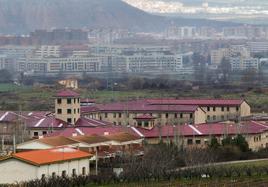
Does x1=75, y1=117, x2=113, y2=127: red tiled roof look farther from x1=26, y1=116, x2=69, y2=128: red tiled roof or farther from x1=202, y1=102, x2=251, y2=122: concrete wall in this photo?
x1=202, y1=102, x2=251, y2=122: concrete wall

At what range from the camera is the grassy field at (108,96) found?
47.7 metres

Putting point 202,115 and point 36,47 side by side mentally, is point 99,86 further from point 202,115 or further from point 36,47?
point 36,47

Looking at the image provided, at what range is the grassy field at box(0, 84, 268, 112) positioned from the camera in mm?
47719

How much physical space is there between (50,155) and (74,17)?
15460 centimetres

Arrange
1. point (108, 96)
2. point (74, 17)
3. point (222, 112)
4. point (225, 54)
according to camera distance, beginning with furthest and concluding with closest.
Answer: point (74, 17) < point (225, 54) < point (108, 96) < point (222, 112)

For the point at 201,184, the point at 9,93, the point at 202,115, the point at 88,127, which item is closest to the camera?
the point at 201,184

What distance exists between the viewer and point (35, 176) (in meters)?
23.1

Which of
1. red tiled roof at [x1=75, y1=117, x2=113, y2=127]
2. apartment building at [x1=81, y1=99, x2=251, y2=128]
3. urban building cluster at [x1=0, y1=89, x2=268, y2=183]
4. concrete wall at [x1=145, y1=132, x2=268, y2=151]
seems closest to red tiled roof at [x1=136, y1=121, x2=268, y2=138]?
urban building cluster at [x1=0, y1=89, x2=268, y2=183]

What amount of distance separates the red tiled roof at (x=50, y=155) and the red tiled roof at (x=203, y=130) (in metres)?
6.19

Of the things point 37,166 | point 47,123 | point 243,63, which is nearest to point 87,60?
point 243,63

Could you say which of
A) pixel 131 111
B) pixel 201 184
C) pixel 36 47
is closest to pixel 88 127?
pixel 131 111

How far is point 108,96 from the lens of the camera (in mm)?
55406

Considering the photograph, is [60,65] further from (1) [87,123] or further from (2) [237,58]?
(1) [87,123]

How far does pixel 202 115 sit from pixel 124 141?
10282 millimetres
